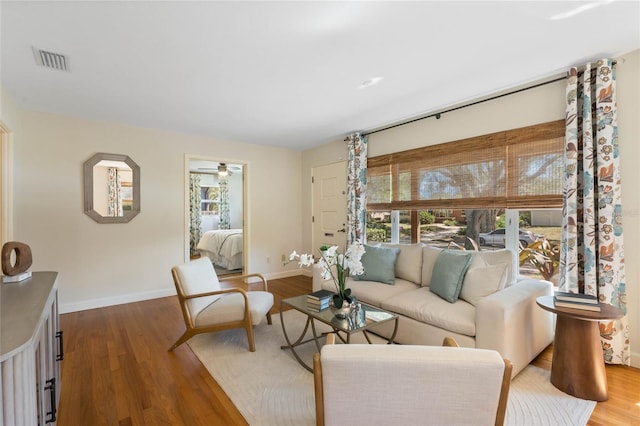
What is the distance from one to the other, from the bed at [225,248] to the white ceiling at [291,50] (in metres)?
3.04

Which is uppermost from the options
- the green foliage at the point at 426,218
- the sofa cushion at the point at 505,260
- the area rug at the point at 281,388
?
the green foliage at the point at 426,218

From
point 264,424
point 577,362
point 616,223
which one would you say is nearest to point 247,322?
point 264,424

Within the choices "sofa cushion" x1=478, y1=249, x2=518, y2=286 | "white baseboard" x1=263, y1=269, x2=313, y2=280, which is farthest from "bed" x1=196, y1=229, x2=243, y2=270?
"sofa cushion" x1=478, y1=249, x2=518, y2=286

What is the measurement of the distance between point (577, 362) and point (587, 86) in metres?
2.15

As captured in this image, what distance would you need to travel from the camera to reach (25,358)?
0.94 metres

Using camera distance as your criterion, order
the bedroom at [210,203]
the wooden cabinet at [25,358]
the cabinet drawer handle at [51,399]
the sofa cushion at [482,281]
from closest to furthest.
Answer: the wooden cabinet at [25,358] → the cabinet drawer handle at [51,399] → the sofa cushion at [482,281] → the bedroom at [210,203]

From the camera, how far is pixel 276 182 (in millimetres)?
5547

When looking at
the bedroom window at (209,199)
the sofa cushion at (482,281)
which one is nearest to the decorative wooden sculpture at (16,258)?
the sofa cushion at (482,281)

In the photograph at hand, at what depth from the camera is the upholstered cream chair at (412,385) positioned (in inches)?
37.6

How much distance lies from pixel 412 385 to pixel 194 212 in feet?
25.1

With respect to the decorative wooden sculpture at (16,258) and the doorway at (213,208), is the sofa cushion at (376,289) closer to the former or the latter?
the decorative wooden sculpture at (16,258)

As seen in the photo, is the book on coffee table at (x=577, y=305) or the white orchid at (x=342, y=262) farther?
the white orchid at (x=342, y=262)

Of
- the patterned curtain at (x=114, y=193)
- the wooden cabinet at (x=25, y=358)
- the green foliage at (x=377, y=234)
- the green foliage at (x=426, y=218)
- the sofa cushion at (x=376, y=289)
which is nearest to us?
the wooden cabinet at (x=25, y=358)

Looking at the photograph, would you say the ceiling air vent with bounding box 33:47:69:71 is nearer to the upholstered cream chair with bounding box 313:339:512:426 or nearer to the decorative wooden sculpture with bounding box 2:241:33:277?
the decorative wooden sculpture with bounding box 2:241:33:277
